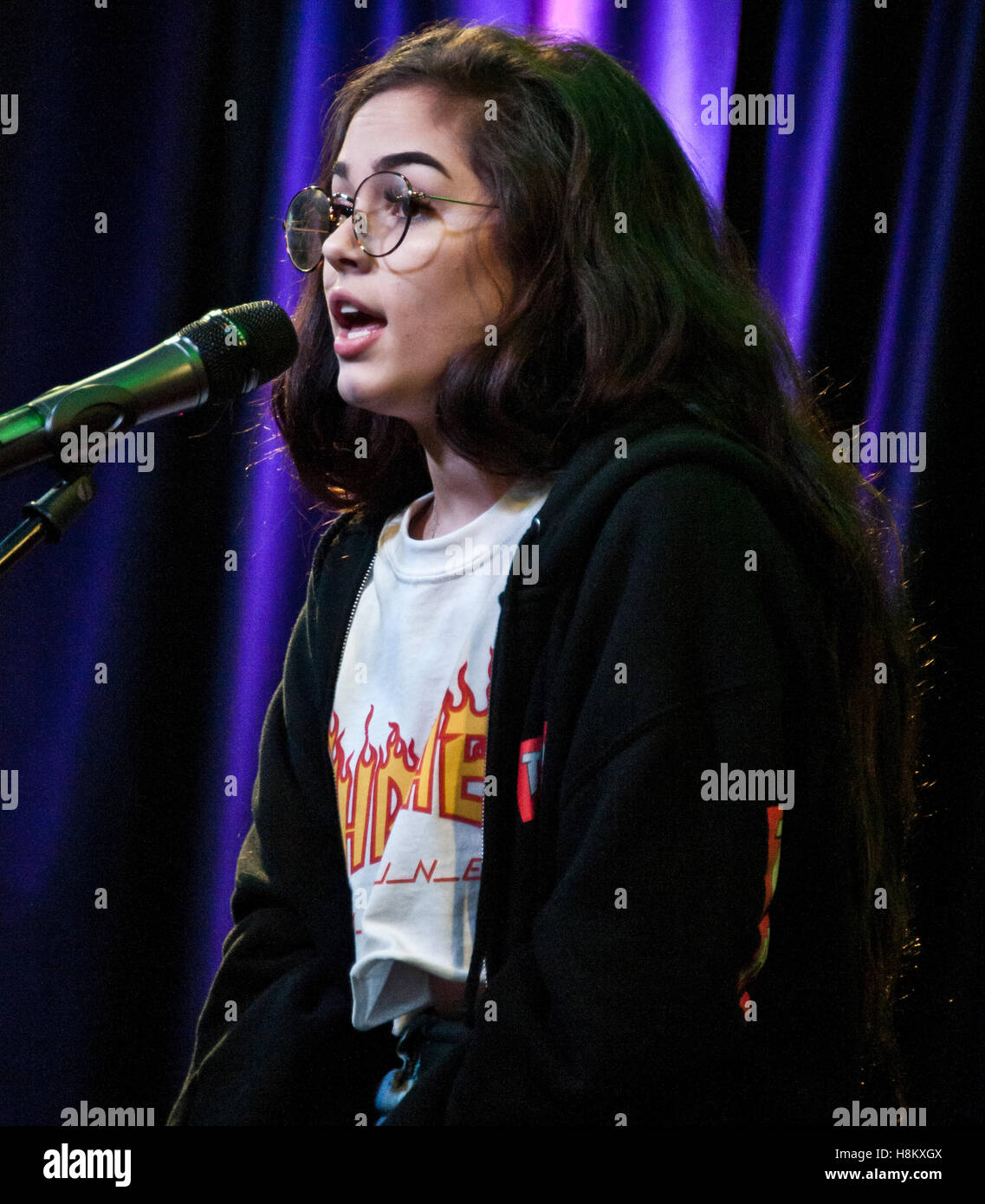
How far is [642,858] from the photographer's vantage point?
979 millimetres

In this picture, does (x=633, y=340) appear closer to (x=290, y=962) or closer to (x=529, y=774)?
(x=529, y=774)

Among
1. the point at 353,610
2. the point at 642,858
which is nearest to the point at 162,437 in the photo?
the point at 353,610

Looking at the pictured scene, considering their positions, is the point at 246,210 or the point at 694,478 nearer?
the point at 694,478

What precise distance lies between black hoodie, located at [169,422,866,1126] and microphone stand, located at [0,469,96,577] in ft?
1.37

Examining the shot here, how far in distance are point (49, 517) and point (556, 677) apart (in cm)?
46

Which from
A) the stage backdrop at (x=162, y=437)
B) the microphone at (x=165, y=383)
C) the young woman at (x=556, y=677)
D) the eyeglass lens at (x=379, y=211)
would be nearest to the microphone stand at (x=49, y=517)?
the microphone at (x=165, y=383)

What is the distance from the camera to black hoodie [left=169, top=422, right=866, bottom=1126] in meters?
0.97

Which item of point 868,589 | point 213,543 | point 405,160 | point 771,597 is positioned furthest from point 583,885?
point 213,543

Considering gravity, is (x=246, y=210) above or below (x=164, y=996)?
above

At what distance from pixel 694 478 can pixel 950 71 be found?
1003 mm

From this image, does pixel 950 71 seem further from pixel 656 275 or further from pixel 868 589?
pixel 868 589

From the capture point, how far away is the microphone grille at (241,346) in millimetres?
962

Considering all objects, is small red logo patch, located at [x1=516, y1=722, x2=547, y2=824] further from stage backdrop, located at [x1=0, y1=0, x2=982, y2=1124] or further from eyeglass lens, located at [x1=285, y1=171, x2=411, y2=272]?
stage backdrop, located at [x1=0, y1=0, x2=982, y2=1124]

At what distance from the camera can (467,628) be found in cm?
125
